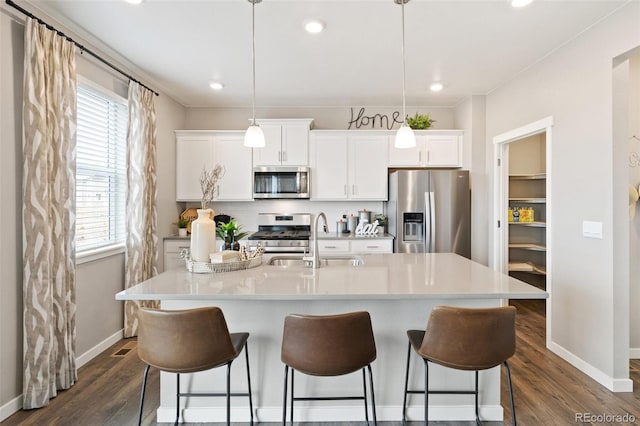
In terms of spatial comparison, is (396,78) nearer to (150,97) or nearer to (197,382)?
(150,97)

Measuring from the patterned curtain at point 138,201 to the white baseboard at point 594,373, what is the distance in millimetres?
3863

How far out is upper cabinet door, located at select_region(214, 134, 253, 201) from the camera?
4.78 meters

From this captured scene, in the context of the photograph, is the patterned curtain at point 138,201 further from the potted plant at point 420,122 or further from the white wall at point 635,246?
the white wall at point 635,246

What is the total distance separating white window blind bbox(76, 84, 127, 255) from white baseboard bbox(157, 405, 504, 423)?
5.86 feet

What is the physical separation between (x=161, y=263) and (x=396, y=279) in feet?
10.7

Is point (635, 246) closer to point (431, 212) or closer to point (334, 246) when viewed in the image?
point (431, 212)

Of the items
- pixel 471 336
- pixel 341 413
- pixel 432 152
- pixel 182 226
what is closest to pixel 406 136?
pixel 471 336

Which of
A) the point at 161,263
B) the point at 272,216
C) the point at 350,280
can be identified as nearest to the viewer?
the point at 350,280

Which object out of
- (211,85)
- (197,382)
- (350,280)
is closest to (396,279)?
(350,280)

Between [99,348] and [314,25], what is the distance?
321 cm

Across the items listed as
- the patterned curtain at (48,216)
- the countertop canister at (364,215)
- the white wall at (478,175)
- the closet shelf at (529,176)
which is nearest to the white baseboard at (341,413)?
the patterned curtain at (48,216)

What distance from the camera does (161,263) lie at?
14.5 feet

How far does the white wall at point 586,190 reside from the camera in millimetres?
2578

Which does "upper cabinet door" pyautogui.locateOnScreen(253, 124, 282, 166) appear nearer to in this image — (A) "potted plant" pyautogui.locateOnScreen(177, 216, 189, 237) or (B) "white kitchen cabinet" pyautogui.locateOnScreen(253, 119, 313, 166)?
(B) "white kitchen cabinet" pyautogui.locateOnScreen(253, 119, 313, 166)
